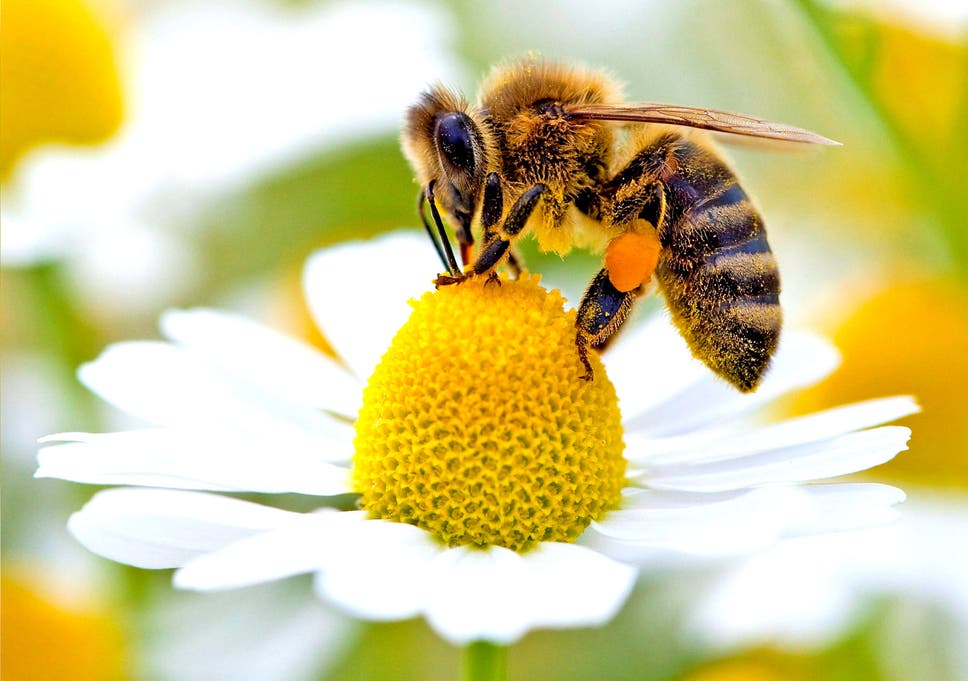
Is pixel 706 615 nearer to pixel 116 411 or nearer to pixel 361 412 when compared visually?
pixel 361 412

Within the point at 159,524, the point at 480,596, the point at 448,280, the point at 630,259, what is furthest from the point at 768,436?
the point at 159,524

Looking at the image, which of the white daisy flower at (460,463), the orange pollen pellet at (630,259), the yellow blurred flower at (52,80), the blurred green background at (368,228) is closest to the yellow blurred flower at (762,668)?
the blurred green background at (368,228)

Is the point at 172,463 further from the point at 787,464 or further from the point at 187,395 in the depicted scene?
the point at 787,464

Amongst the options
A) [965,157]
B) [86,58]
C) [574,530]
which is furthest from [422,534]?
[86,58]

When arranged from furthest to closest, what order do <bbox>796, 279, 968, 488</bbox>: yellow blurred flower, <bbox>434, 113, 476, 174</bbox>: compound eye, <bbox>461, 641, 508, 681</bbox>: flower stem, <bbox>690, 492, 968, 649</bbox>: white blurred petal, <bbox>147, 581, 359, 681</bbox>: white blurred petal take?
<bbox>796, 279, 968, 488</bbox>: yellow blurred flower, <bbox>147, 581, 359, 681</bbox>: white blurred petal, <bbox>690, 492, 968, 649</bbox>: white blurred petal, <bbox>434, 113, 476, 174</bbox>: compound eye, <bbox>461, 641, 508, 681</bbox>: flower stem

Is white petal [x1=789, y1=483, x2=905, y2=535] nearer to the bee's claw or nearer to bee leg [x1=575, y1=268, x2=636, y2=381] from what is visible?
bee leg [x1=575, y1=268, x2=636, y2=381]

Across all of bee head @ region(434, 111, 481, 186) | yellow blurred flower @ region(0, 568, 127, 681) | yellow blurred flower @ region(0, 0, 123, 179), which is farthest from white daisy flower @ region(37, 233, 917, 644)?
yellow blurred flower @ region(0, 0, 123, 179)
